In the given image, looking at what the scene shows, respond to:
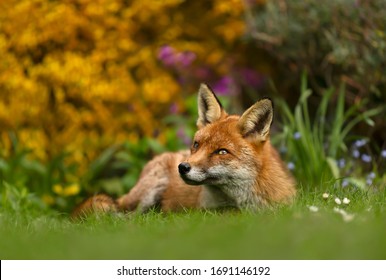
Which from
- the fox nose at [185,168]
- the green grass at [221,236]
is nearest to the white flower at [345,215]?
the green grass at [221,236]

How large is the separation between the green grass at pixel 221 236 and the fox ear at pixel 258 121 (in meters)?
0.72

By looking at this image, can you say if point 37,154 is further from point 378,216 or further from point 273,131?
point 378,216

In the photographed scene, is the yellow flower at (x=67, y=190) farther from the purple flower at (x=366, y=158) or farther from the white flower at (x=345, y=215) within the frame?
the white flower at (x=345, y=215)

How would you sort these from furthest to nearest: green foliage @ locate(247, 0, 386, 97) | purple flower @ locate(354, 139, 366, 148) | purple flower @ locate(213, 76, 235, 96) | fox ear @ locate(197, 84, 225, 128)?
purple flower @ locate(213, 76, 235, 96), green foliage @ locate(247, 0, 386, 97), purple flower @ locate(354, 139, 366, 148), fox ear @ locate(197, 84, 225, 128)

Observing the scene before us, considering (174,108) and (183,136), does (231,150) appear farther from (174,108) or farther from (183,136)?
(174,108)

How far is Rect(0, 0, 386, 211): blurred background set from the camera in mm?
8250

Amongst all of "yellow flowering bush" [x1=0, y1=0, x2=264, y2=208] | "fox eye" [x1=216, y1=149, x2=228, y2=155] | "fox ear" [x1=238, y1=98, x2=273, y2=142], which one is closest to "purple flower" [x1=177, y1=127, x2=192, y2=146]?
"yellow flowering bush" [x1=0, y1=0, x2=264, y2=208]

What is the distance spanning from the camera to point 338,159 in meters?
8.12

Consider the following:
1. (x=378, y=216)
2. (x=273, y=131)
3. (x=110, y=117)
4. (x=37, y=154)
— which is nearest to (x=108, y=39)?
(x=110, y=117)

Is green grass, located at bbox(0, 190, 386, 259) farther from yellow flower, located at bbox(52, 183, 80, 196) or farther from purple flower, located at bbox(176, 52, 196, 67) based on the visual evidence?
purple flower, located at bbox(176, 52, 196, 67)

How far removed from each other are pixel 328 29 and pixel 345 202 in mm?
3707

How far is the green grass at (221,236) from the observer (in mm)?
4266
